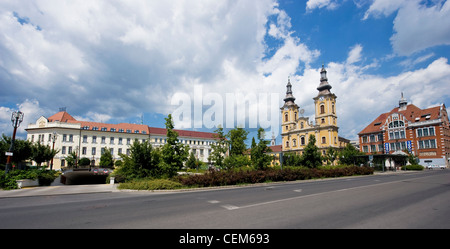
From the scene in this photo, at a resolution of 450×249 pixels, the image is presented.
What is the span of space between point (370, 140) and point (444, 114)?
19.9 meters

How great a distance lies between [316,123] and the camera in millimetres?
70812

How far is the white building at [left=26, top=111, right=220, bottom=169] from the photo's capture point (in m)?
62.3

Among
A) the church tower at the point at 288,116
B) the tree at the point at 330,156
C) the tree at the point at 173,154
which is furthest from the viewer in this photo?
the church tower at the point at 288,116

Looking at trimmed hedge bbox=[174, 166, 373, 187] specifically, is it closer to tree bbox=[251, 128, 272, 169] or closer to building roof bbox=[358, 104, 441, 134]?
tree bbox=[251, 128, 272, 169]

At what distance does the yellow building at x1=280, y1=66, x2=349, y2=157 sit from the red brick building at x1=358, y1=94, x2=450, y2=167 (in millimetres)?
11604

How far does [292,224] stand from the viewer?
19.4ft

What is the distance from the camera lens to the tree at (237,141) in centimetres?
4109

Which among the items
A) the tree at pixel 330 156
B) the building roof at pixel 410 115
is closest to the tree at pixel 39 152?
the tree at pixel 330 156

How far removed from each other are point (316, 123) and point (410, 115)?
2822 cm

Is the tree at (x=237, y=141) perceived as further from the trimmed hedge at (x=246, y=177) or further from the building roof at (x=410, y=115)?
the building roof at (x=410, y=115)

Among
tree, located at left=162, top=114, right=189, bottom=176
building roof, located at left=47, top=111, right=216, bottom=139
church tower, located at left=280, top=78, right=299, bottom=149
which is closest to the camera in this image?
tree, located at left=162, top=114, right=189, bottom=176

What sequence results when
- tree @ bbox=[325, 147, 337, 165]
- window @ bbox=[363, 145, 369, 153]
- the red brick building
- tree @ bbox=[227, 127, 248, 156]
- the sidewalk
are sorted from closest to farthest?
the sidewalk, tree @ bbox=[227, 127, 248, 156], tree @ bbox=[325, 147, 337, 165], the red brick building, window @ bbox=[363, 145, 369, 153]

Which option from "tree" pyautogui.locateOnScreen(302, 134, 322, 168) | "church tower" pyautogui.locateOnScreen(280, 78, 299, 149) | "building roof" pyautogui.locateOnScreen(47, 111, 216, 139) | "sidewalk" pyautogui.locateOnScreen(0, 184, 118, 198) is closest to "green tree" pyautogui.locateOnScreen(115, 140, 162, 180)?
"sidewalk" pyautogui.locateOnScreen(0, 184, 118, 198)
